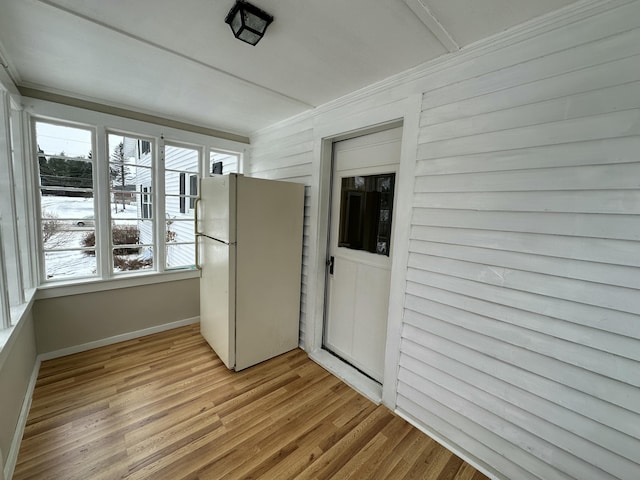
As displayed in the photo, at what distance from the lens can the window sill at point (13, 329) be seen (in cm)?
141

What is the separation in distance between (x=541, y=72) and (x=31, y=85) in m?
3.73

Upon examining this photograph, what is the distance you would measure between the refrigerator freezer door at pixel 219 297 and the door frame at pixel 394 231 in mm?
791

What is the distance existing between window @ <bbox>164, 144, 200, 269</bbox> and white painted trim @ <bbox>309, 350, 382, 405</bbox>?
2.01 m

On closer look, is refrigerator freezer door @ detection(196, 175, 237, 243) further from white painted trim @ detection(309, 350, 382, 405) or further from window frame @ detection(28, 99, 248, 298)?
white painted trim @ detection(309, 350, 382, 405)

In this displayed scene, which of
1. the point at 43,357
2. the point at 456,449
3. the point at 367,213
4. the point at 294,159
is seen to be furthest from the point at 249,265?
the point at 43,357

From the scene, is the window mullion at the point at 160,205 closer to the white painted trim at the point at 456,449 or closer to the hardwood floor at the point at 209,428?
the hardwood floor at the point at 209,428

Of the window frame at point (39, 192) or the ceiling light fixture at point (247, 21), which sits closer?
the ceiling light fixture at point (247, 21)

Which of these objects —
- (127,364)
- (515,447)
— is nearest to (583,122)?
(515,447)

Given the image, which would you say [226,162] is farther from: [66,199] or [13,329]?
[13,329]

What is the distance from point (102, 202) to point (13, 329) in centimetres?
137

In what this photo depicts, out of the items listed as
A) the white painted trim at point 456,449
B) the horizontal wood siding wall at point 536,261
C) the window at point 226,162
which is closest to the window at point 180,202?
the window at point 226,162

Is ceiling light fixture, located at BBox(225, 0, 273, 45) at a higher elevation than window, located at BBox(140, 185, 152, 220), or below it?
higher

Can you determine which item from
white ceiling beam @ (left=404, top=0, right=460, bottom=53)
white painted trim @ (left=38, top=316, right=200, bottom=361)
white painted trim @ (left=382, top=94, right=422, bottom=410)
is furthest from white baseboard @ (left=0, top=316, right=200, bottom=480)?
white ceiling beam @ (left=404, top=0, right=460, bottom=53)

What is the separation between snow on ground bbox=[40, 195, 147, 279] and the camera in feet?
7.79
